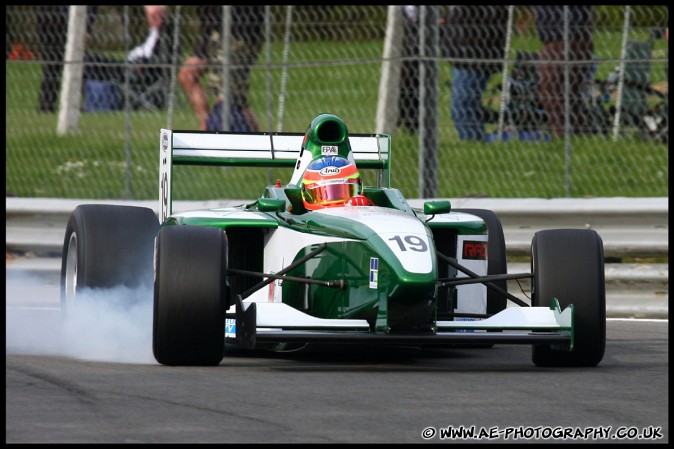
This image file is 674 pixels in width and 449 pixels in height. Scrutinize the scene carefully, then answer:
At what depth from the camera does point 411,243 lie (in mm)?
7477

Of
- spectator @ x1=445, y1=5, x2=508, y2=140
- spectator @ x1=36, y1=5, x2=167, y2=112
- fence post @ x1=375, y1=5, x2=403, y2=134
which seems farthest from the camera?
spectator @ x1=36, y1=5, x2=167, y2=112

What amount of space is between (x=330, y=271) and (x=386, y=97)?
515 centimetres

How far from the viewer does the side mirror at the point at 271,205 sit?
26.4ft

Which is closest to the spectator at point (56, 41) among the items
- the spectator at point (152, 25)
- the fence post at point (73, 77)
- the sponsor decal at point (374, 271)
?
the spectator at point (152, 25)

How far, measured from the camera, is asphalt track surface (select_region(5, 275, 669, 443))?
5.55m

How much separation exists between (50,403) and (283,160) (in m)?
3.85

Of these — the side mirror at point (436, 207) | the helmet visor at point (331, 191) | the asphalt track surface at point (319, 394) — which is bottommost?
the asphalt track surface at point (319, 394)

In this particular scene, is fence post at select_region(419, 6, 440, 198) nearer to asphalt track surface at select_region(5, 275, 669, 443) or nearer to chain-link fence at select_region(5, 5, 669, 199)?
chain-link fence at select_region(5, 5, 669, 199)

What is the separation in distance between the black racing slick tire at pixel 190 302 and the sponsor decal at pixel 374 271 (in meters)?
0.76

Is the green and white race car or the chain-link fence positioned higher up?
the chain-link fence

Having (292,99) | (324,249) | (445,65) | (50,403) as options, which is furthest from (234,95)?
(50,403)

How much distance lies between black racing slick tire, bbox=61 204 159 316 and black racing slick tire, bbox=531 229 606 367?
2.45 meters

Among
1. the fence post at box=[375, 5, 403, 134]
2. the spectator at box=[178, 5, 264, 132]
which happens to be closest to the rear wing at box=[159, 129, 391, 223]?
the fence post at box=[375, 5, 403, 134]

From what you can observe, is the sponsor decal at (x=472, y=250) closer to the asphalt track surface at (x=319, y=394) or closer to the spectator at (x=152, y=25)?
the asphalt track surface at (x=319, y=394)
